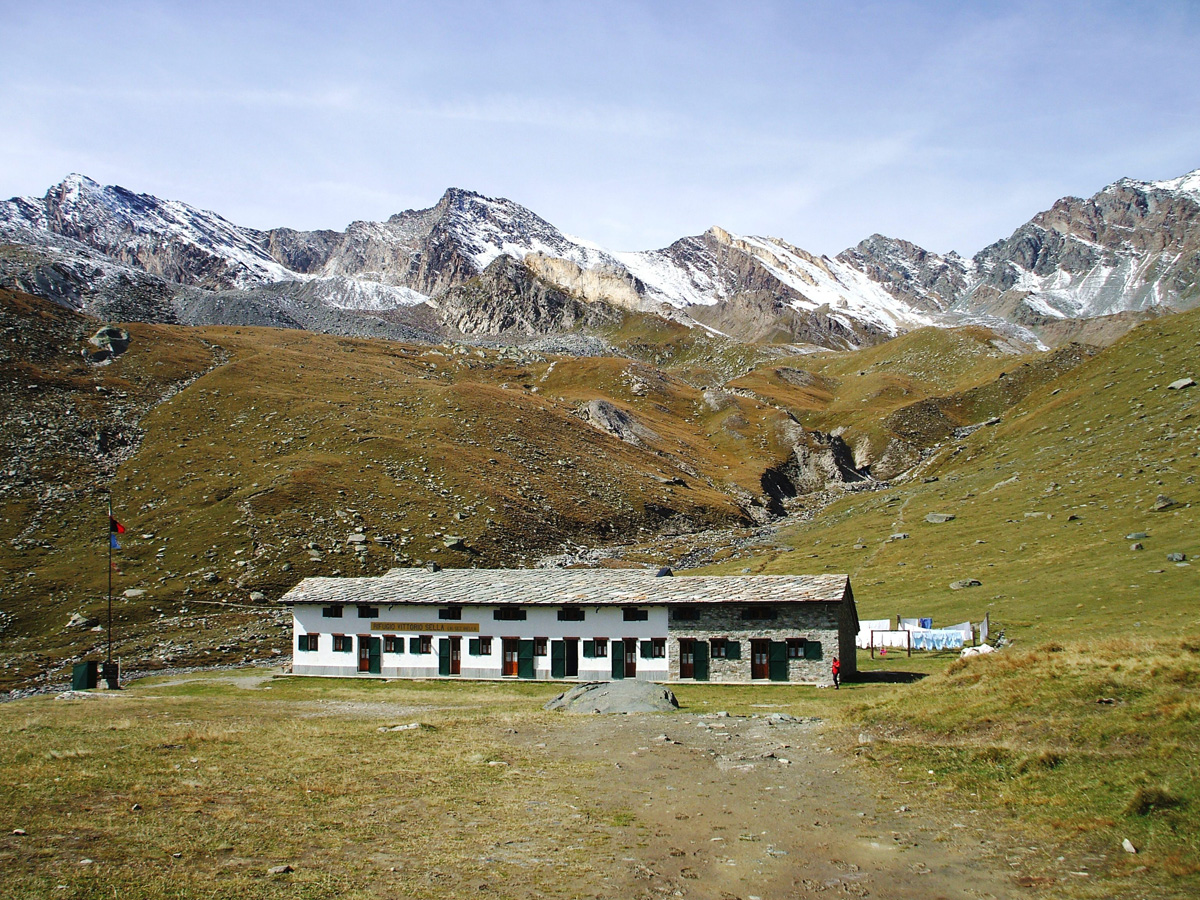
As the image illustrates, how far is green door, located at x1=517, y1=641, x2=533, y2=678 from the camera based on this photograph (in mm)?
55750

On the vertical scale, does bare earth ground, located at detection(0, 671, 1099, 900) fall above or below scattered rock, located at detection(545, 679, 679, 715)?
above

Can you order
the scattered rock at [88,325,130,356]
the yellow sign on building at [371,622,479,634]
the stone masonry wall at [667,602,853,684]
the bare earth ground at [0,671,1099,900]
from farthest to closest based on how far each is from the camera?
the scattered rock at [88,325,130,356] < the yellow sign on building at [371,622,479,634] < the stone masonry wall at [667,602,853,684] < the bare earth ground at [0,671,1099,900]

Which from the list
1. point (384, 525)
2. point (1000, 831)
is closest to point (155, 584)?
point (384, 525)

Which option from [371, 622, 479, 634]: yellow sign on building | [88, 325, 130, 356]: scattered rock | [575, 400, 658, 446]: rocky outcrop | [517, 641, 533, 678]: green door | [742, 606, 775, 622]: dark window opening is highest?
[88, 325, 130, 356]: scattered rock

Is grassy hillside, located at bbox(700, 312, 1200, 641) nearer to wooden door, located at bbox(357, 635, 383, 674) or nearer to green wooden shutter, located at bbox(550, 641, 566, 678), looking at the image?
green wooden shutter, located at bbox(550, 641, 566, 678)

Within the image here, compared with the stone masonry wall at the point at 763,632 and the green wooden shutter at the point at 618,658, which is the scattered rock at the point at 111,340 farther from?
the stone masonry wall at the point at 763,632

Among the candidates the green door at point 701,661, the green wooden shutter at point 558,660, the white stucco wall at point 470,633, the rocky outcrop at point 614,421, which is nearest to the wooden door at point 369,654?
the white stucco wall at point 470,633

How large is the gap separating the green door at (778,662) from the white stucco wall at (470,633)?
6.32 metres

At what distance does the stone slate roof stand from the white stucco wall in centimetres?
76

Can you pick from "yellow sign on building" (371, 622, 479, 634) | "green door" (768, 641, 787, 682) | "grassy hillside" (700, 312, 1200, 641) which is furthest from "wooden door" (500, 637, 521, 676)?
"grassy hillside" (700, 312, 1200, 641)

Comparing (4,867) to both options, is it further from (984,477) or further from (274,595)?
(984,477)

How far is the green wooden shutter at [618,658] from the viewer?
2122 inches

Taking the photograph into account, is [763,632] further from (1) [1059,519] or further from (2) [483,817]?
(1) [1059,519]

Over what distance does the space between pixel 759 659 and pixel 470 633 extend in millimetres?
18824
